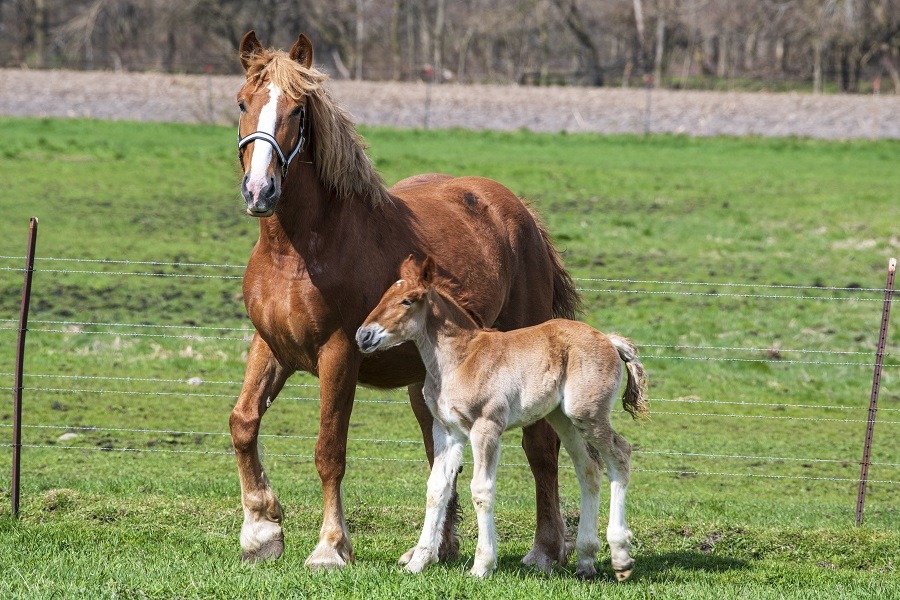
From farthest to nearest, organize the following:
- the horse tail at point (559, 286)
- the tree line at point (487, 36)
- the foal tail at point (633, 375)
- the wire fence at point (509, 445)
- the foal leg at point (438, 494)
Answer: the tree line at point (487, 36) < the wire fence at point (509, 445) < the horse tail at point (559, 286) < the foal tail at point (633, 375) < the foal leg at point (438, 494)

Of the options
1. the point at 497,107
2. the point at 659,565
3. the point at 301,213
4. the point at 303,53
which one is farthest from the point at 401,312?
the point at 497,107

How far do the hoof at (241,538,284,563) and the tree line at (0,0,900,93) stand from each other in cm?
4112

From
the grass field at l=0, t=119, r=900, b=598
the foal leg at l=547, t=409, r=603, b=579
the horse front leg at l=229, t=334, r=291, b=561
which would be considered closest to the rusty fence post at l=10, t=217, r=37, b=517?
the grass field at l=0, t=119, r=900, b=598

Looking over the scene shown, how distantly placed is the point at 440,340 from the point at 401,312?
0.34 meters

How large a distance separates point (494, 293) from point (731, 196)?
57.6 feet

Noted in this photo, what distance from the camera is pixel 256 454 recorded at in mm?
6297

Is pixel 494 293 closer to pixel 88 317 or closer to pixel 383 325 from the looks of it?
pixel 383 325

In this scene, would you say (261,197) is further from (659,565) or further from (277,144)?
(659,565)

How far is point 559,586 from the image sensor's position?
5.62 m

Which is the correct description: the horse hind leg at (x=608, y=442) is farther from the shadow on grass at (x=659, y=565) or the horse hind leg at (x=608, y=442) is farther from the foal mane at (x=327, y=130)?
the foal mane at (x=327, y=130)

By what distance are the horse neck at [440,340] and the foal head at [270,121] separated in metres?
1.01

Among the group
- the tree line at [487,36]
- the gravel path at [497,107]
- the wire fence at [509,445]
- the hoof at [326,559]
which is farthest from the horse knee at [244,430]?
the tree line at [487,36]

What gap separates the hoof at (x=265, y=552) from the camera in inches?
243

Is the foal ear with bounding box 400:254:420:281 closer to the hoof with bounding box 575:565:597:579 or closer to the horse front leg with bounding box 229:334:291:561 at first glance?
the horse front leg with bounding box 229:334:291:561
